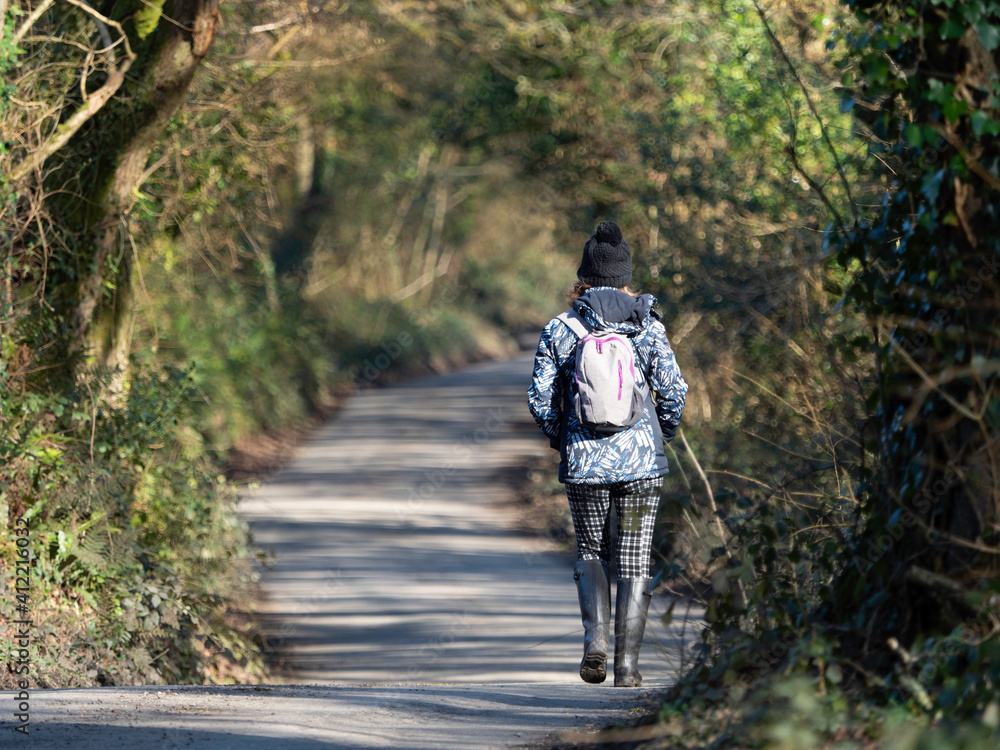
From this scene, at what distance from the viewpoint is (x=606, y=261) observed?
5.62 meters

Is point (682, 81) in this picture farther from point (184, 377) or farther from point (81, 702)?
point (81, 702)

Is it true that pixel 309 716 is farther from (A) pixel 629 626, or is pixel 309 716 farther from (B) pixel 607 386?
(B) pixel 607 386

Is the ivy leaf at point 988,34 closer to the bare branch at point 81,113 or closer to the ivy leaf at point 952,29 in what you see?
the ivy leaf at point 952,29

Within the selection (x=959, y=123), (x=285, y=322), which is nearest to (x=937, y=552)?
(x=959, y=123)

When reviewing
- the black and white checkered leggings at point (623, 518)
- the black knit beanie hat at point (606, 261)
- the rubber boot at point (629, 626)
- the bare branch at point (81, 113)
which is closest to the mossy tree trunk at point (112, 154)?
the bare branch at point (81, 113)

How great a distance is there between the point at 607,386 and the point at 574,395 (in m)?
0.16

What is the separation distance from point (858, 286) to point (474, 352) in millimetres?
30543

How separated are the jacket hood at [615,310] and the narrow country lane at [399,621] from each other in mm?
1416

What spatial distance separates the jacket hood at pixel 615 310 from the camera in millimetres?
5453

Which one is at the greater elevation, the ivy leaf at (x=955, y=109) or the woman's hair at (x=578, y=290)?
the ivy leaf at (x=955, y=109)

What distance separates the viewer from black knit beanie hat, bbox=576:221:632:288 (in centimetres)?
561

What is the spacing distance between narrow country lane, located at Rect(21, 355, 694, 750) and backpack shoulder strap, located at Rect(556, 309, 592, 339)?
1424 mm

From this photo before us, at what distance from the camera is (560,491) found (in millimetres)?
15375

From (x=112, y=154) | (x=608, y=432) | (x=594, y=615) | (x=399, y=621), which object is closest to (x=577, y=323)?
(x=608, y=432)
